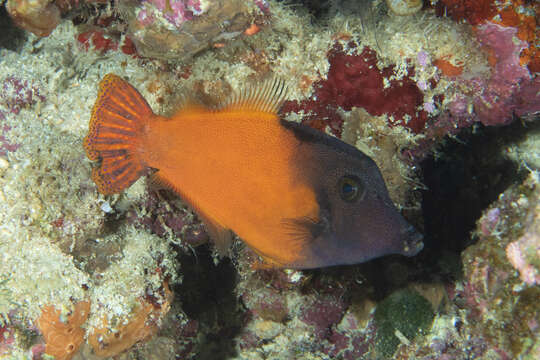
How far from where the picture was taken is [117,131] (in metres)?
2.60

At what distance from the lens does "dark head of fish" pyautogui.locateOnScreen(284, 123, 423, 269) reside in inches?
92.7

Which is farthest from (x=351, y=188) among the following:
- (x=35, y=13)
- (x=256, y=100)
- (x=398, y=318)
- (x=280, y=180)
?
(x=35, y=13)

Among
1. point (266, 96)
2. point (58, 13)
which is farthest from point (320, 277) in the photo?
point (58, 13)

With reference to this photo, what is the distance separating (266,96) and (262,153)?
411 millimetres

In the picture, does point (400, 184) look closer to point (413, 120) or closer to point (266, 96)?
point (413, 120)

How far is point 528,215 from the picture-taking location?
230 cm

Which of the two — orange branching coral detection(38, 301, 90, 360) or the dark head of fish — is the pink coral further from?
orange branching coral detection(38, 301, 90, 360)

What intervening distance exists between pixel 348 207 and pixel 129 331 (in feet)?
6.76

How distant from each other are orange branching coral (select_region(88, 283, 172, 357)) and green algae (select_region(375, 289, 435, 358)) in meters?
3.04

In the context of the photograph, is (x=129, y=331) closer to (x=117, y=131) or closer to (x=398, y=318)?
(x=117, y=131)

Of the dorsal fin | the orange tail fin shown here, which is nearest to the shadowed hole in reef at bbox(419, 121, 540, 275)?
the dorsal fin

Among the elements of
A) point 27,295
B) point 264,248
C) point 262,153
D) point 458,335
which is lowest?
point 458,335

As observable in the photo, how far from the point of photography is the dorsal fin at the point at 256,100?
7.87 feet

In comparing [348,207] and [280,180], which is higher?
[280,180]
